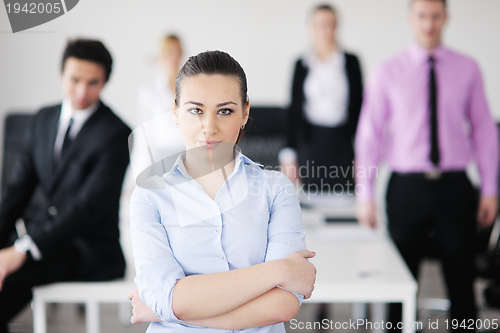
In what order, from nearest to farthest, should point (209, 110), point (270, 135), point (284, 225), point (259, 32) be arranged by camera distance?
point (209, 110) < point (284, 225) < point (270, 135) < point (259, 32)

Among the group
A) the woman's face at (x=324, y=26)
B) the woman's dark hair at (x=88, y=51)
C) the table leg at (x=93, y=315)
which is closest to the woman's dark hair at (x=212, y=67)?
the woman's dark hair at (x=88, y=51)

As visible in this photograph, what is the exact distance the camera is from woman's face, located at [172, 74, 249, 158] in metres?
0.88

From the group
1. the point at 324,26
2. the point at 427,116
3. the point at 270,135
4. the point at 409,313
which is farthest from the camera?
the point at 270,135

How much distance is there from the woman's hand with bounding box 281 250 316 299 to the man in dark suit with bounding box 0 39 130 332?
801mm

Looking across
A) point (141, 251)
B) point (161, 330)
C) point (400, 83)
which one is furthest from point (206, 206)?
point (400, 83)

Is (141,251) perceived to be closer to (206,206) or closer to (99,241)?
(206,206)

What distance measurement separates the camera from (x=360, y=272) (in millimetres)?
1473

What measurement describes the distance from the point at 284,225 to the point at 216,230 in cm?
16

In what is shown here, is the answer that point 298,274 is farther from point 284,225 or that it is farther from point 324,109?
point 324,109

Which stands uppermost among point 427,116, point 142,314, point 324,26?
point 324,26

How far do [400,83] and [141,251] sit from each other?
58.7 inches

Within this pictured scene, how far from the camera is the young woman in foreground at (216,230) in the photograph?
90cm

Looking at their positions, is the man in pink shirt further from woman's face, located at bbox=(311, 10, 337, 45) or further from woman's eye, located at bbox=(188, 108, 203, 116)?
woman's eye, located at bbox=(188, 108, 203, 116)

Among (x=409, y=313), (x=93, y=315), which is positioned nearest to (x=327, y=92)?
(x=409, y=313)
